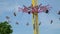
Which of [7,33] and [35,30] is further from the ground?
[35,30]

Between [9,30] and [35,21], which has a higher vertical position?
[35,21]

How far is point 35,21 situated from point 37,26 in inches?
9.7

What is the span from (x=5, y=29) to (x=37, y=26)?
28.6 metres

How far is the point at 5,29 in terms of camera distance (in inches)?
1567

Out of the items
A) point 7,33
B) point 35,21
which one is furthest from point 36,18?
point 7,33

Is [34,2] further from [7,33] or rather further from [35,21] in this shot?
[7,33]

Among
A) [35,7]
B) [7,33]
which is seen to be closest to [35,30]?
[35,7]

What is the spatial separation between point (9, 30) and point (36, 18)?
28.3 metres

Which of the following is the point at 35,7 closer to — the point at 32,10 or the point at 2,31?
the point at 32,10

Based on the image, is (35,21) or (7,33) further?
(7,33)

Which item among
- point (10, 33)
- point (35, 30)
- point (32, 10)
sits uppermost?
point (32, 10)

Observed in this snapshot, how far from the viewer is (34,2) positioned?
38.1ft

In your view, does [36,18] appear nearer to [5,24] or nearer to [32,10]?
[32,10]

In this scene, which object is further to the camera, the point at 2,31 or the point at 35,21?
the point at 2,31
